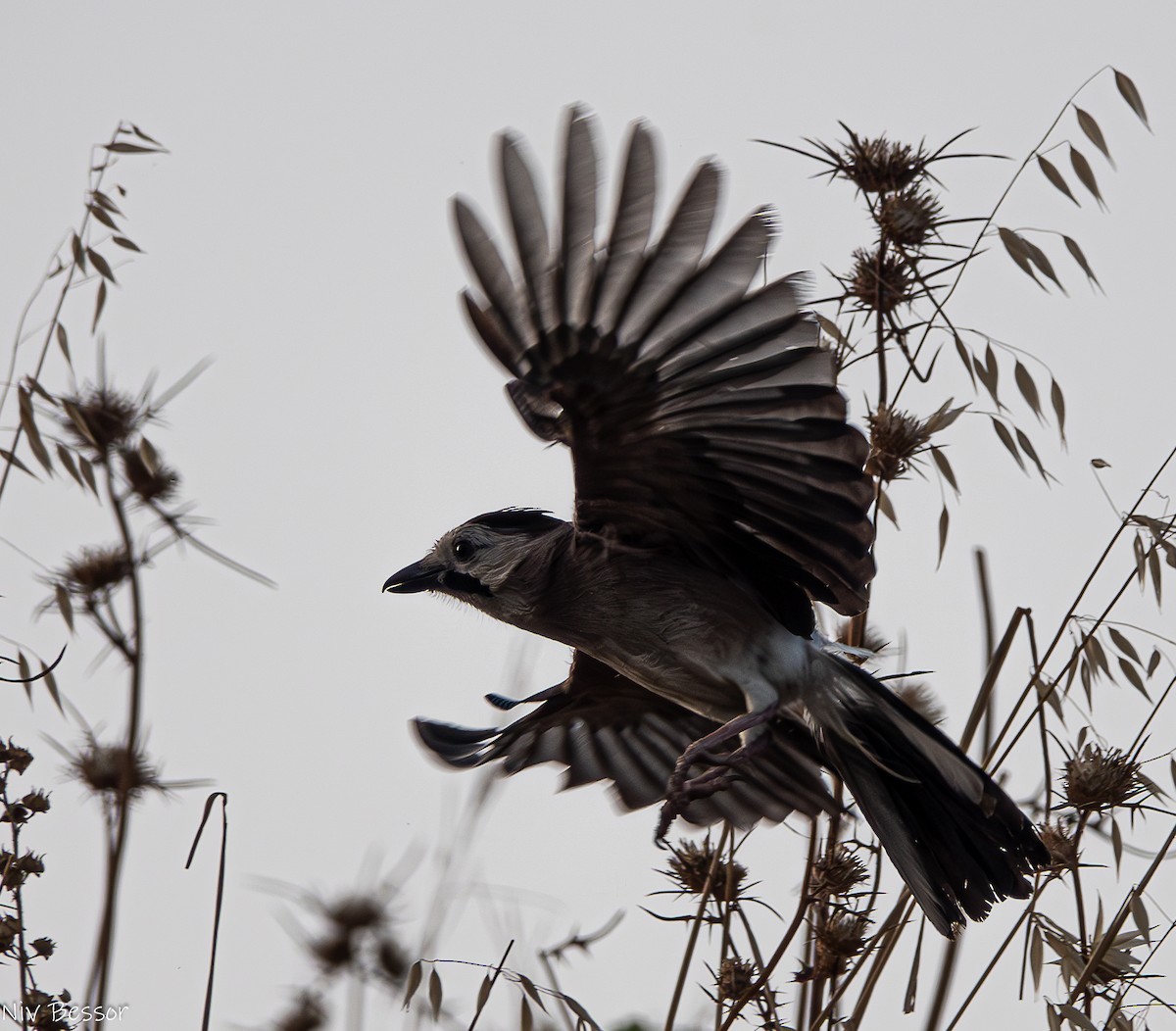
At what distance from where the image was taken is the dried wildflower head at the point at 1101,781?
2625 millimetres

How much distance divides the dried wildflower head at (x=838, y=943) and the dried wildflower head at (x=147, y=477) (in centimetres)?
157

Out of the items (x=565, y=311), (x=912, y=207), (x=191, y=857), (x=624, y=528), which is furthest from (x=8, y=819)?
(x=912, y=207)

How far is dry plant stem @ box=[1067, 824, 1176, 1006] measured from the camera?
2408 millimetres

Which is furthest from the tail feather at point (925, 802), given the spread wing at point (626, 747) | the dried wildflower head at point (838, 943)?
the dried wildflower head at point (838, 943)

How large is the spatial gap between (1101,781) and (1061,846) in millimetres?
162

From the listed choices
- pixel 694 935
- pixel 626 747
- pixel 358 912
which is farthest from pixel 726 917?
pixel 626 747

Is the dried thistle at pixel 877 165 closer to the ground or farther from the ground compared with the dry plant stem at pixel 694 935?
farther from the ground

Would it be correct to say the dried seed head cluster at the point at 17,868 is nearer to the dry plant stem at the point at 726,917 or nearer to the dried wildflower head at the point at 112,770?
the dried wildflower head at the point at 112,770

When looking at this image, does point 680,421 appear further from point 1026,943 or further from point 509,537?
point 1026,943

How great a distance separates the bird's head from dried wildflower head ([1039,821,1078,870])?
1355 mm

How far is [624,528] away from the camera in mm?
3416

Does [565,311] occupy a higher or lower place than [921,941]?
higher

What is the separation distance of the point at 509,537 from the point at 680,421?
2.97 ft

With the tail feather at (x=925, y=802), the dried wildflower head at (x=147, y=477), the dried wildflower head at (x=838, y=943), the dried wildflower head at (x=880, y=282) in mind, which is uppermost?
the dried wildflower head at (x=880, y=282)
